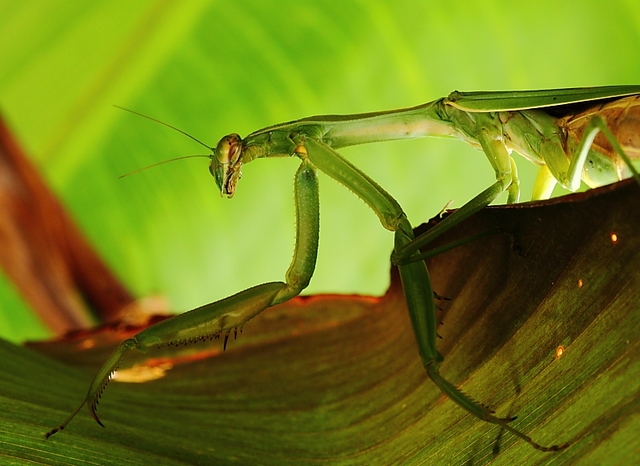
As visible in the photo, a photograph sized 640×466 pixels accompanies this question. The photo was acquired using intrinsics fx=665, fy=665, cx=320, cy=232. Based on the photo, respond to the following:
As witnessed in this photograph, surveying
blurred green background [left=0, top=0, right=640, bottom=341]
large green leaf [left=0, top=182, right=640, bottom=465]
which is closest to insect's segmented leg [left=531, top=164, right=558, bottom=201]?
blurred green background [left=0, top=0, right=640, bottom=341]

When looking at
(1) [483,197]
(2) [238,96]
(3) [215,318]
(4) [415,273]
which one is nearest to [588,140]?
(1) [483,197]

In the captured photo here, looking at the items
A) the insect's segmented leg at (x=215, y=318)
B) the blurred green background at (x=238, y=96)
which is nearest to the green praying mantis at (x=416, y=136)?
the insect's segmented leg at (x=215, y=318)

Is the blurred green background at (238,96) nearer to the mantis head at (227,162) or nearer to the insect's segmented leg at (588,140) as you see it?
the mantis head at (227,162)

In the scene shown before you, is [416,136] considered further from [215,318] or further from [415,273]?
[215,318]

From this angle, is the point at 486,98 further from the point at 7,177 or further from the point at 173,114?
the point at 7,177

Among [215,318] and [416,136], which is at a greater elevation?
[416,136]

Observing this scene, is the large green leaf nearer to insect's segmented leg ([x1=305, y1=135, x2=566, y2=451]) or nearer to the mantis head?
insect's segmented leg ([x1=305, y1=135, x2=566, y2=451])
